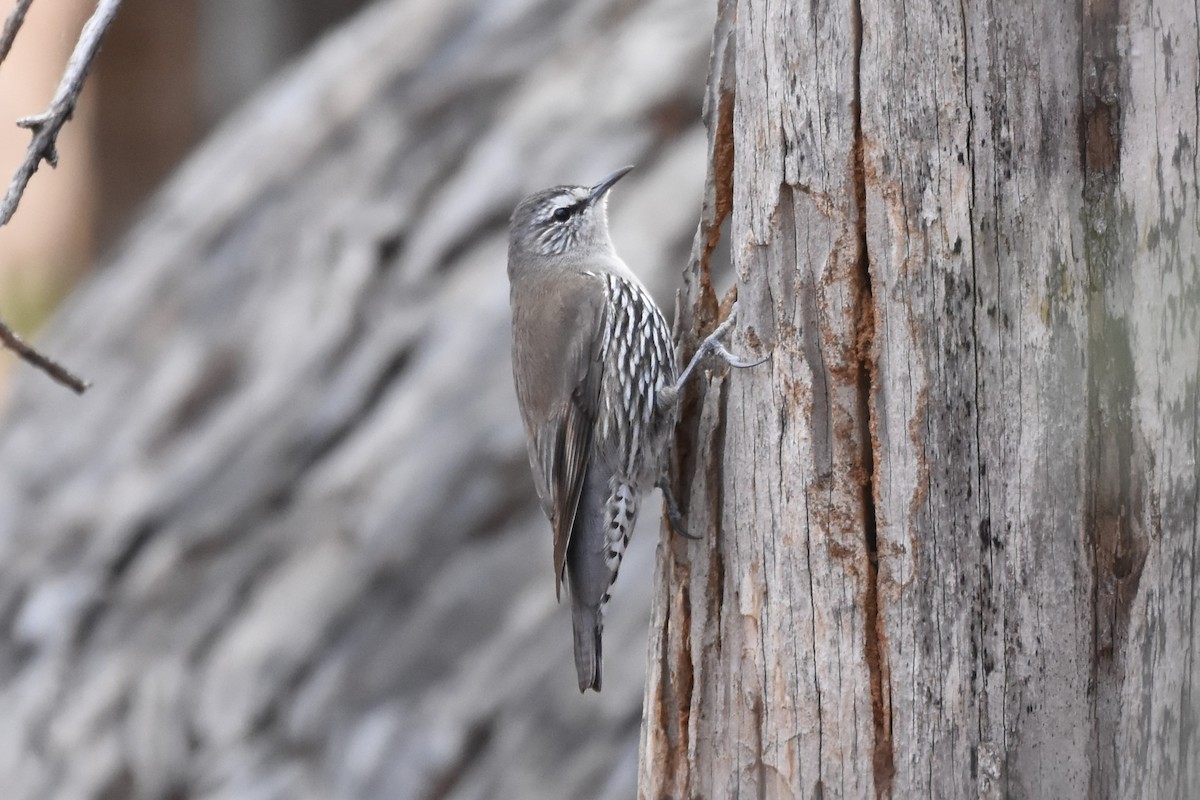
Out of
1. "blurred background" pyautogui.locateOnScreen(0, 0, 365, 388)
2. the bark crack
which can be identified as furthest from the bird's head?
"blurred background" pyautogui.locateOnScreen(0, 0, 365, 388)

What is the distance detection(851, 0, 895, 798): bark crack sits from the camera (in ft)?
6.93

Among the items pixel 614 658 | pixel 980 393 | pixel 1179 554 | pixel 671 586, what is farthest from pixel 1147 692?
pixel 614 658

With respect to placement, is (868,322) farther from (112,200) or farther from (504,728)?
(112,200)

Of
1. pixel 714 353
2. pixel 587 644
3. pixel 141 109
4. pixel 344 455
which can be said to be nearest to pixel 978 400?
pixel 714 353

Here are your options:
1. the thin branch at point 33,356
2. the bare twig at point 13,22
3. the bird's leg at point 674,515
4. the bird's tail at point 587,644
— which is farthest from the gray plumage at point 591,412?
the bare twig at point 13,22

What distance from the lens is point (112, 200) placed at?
10.4 m

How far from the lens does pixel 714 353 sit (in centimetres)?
264

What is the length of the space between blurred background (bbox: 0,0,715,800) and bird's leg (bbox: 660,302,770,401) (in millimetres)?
1648

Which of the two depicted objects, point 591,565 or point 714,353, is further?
point 591,565

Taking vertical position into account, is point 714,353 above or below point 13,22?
below

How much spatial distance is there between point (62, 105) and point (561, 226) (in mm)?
1938

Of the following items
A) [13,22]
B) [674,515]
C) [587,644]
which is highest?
[13,22]

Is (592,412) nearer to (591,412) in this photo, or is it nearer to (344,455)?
(591,412)

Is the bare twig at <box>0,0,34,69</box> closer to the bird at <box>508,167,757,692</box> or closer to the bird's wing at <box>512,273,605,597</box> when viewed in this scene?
the bird at <box>508,167,757,692</box>
